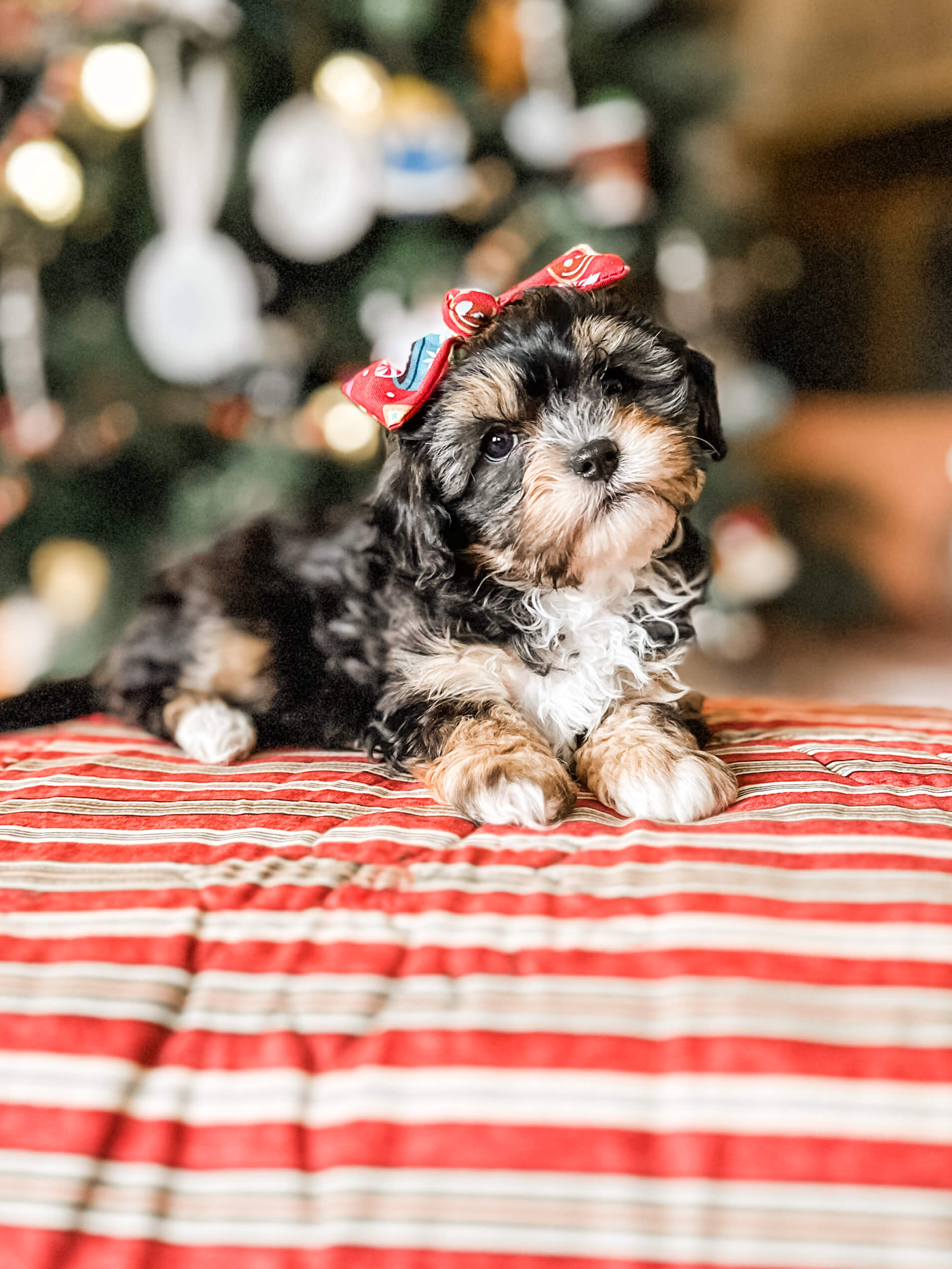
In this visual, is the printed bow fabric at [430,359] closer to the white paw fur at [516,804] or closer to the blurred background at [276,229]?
the white paw fur at [516,804]

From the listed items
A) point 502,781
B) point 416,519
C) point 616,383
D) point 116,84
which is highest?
point 116,84

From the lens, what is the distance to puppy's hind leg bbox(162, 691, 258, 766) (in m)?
1.83

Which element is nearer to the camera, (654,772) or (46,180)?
(654,772)

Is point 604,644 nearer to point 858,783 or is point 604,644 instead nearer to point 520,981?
point 858,783

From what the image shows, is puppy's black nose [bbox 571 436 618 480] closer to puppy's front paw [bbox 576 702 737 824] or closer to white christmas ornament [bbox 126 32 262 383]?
puppy's front paw [bbox 576 702 737 824]

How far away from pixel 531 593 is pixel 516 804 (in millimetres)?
443

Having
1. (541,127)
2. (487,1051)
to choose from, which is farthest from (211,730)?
(541,127)

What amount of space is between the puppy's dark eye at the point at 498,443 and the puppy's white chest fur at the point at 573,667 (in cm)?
24

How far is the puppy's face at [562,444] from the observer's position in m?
1.55

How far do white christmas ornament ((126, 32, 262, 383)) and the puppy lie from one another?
172cm

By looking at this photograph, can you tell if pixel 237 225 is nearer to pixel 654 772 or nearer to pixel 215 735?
pixel 215 735

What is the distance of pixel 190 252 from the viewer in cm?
328

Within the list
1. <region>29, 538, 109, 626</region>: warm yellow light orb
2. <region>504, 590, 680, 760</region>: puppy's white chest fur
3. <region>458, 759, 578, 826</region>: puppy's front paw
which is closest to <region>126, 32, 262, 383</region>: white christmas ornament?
<region>29, 538, 109, 626</region>: warm yellow light orb

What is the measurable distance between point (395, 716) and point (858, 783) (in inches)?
29.4
